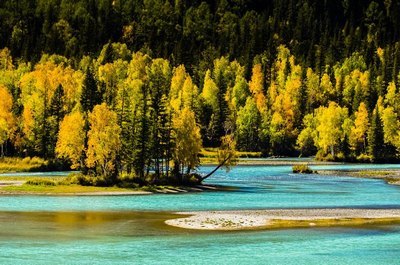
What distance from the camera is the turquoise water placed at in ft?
155

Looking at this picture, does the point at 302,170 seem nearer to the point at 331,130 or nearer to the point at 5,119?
the point at 331,130

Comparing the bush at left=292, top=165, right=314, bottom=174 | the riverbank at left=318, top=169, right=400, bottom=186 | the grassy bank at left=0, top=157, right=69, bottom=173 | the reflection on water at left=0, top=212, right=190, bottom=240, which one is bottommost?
the reflection on water at left=0, top=212, right=190, bottom=240

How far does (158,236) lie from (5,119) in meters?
93.7

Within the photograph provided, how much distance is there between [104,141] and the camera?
98.3 meters

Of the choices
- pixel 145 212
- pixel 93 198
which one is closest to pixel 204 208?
pixel 145 212

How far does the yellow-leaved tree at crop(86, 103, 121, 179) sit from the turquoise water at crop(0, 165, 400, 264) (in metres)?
11.6

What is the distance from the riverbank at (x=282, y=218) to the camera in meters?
62.0

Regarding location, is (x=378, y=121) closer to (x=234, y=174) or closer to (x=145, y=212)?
(x=234, y=174)

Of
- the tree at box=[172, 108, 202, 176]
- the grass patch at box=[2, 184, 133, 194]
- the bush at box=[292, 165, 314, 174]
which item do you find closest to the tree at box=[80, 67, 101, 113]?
the bush at box=[292, 165, 314, 174]

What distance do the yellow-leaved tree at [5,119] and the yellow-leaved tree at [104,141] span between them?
43.7 metres

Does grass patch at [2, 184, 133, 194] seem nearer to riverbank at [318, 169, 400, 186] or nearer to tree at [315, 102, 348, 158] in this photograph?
riverbank at [318, 169, 400, 186]

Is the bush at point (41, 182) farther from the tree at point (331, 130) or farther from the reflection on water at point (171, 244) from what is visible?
the tree at point (331, 130)

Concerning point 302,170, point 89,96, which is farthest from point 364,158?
point 89,96

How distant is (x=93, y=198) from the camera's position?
86.6 meters
